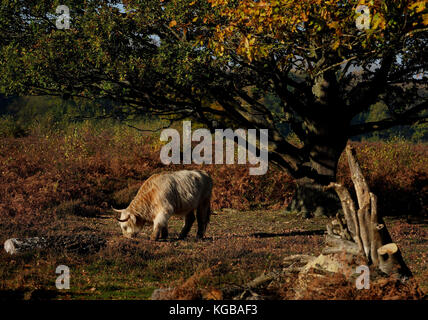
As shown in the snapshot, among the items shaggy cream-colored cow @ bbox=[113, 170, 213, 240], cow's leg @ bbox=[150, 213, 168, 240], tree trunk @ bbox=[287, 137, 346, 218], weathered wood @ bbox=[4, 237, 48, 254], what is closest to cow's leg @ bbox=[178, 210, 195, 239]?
shaggy cream-colored cow @ bbox=[113, 170, 213, 240]

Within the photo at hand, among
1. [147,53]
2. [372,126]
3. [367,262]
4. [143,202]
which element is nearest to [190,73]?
[147,53]

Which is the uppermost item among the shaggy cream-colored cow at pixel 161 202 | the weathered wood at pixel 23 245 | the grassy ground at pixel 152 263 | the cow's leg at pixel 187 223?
the shaggy cream-colored cow at pixel 161 202

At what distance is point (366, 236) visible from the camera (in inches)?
320

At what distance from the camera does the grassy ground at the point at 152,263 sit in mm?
9164

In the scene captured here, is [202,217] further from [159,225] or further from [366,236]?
[366,236]

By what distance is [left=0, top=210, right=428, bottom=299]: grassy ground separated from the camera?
9164mm

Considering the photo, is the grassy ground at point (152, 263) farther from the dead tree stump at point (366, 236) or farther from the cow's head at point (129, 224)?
the dead tree stump at point (366, 236)

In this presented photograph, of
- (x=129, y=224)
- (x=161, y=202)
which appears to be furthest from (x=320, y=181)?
(x=129, y=224)

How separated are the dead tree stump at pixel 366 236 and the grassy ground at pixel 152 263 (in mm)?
1850

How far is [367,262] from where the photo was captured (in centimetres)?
784

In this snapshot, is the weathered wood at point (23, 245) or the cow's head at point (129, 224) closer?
the weathered wood at point (23, 245)

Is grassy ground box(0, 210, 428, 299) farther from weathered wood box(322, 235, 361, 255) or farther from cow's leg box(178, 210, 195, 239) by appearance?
weathered wood box(322, 235, 361, 255)

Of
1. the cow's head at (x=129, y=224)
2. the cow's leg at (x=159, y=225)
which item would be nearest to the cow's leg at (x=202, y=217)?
the cow's leg at (x=159, y=225)
